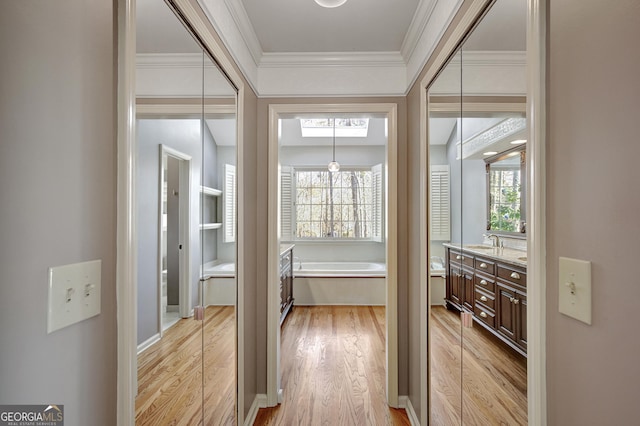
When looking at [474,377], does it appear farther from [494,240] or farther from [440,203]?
[440,203]

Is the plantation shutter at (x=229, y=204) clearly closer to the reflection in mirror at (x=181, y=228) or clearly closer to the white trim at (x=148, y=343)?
the reflection in mirror at (x=181, y=228)

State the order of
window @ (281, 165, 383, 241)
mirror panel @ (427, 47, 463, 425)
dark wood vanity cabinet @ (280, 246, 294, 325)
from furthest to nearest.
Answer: window @ (281, 165, 383, 241) → dark wood vanity cabinet @ (280, 246, 294, 325) → mirror panel @ (427, 47, 463, 425)

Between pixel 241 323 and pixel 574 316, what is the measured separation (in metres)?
1.70

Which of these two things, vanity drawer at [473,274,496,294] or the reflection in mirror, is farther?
vanity drawer at [473,274,496,294]

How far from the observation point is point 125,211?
80cm

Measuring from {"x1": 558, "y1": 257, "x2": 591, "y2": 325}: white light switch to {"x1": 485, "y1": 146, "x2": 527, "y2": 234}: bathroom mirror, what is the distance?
6.7 inches

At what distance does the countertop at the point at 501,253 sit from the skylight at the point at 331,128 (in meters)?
4.39

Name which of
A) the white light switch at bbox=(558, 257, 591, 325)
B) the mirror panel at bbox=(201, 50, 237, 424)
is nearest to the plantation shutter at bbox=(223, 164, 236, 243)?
the mirror panel at bbox=(201, 50, 237, 424)

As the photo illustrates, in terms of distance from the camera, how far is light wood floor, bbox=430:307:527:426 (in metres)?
0.93

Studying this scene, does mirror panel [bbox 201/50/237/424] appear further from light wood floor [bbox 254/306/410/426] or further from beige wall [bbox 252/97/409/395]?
light wood floor [bbox 254/306/410/426]

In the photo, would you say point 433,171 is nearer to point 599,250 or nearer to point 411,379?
point 599,250

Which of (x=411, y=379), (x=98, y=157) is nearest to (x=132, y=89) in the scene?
(x=98, y=157)

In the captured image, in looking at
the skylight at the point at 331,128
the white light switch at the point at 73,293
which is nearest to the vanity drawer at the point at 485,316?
the white light switch at the point at 73,293

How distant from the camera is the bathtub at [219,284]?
4.93ft
